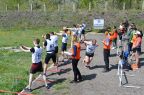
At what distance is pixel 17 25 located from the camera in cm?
5150

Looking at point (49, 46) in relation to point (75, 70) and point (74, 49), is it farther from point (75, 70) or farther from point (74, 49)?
point (75, 70)

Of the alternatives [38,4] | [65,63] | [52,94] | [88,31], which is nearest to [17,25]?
[88,31]

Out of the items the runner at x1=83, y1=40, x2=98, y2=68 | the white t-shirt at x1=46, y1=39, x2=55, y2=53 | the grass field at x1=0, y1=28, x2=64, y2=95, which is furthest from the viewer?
the runner at x1=83, y1=40, x2=98, y2=68

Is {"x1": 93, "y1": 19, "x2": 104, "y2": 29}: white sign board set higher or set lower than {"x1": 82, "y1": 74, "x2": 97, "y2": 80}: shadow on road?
higher

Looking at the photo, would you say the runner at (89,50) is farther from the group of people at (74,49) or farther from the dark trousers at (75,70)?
the dark trousers at (75,70)

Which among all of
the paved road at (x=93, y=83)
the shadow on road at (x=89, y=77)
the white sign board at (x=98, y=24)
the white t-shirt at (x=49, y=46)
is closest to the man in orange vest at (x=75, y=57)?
the paved road at (x=93, y=83)

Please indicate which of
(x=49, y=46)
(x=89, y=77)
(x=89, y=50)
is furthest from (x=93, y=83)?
(x=89, y=50)

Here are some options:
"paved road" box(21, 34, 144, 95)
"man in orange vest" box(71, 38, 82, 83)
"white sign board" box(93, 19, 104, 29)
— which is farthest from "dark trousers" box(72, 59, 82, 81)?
"white sign board" box(93, 19, 104, 29)

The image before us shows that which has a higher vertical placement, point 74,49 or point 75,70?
point 74,49

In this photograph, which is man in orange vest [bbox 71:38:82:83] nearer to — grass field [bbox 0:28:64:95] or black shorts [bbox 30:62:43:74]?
black shorts [bbox 30:62:43:74]

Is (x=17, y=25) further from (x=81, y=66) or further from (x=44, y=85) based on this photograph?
(x=44, y=85)

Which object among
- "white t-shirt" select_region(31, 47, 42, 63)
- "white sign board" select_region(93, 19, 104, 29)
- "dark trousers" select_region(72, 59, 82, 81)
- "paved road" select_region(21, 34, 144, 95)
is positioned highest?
"white sign board" select_region(93, 19, 104, 29)

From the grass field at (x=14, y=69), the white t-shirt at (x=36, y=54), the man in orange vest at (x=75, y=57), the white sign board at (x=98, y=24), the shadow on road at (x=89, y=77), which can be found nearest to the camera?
the white t-shirt at (x=36, y=54)

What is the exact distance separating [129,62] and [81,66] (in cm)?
272
